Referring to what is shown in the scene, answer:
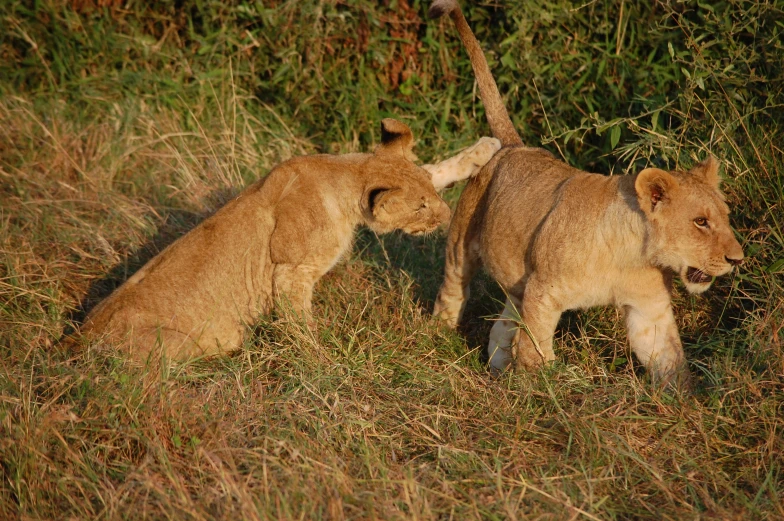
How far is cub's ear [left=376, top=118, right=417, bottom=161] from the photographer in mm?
4777

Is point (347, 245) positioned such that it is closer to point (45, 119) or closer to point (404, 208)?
point (404, 208)

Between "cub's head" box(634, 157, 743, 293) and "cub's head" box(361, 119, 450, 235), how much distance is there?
51.6 inches

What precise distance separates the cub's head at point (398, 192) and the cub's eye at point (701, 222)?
57.4 inches

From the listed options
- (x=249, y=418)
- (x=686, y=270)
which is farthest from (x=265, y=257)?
(x=686, y=270)

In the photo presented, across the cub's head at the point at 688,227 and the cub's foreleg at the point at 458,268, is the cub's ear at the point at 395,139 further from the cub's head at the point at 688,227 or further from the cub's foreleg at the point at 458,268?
the cub's head at the point at 688,227

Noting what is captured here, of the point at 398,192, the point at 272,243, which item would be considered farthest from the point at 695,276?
the point at 272,243

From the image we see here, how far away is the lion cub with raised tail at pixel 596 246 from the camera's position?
146 inches

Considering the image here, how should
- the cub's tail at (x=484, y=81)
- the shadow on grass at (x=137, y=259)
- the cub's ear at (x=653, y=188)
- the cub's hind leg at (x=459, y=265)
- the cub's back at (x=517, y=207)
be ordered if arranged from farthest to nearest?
the shadow on grass at (x=137, y=259) → the cub's tail at (x=484, y=81) → the cub's hind leg at (x=459, y=265) → the cub's back at (x=517, y=207) → the cub's ear at (x=653, y=188)

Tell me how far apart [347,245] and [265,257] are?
43 cm

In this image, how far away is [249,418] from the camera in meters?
3.71

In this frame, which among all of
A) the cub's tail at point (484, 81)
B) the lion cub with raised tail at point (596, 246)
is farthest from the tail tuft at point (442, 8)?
the lion cub with raised tail at point (596, 246)

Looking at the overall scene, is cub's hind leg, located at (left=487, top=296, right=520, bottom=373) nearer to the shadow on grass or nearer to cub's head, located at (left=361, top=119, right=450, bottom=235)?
cub's head, located at (left=361, top=119, right=450, bottom=235)

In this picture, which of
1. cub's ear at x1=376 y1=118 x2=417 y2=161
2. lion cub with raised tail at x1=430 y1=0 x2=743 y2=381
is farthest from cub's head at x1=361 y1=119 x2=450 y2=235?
lion cub with raised tail at x1=430 y1=0 x2=743 y2=381

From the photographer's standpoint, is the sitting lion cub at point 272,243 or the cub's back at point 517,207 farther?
the sitting lion cub at point 272,243
